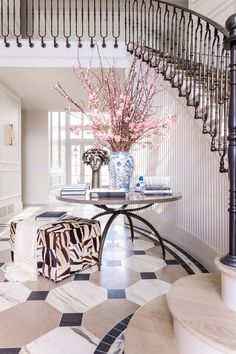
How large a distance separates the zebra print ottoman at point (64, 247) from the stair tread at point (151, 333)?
0.94m

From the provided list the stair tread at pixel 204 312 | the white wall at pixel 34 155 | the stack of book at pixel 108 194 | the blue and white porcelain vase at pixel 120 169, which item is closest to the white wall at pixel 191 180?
the blue and white porcelain vase at pixel 120 169

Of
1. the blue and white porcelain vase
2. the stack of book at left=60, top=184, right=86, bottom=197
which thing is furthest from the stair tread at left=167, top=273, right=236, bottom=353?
the stack of book at left=60, top=184, right=86, bottom=197

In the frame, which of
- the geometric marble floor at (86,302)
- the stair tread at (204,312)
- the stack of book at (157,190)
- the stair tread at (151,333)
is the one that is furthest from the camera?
the stack of book at (157,190)

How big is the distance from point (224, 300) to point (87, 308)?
903 mm

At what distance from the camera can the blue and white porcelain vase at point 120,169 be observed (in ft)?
8.04

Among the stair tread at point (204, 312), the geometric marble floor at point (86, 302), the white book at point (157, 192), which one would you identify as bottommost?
the geometric marble floor at point (86, 302)

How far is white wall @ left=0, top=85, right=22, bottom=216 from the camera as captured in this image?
17.4 feet

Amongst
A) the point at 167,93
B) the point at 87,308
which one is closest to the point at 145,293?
the point at 87,308

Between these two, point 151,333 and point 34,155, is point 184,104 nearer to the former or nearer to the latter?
point 151,333

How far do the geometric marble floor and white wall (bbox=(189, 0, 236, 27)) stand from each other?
158 inches

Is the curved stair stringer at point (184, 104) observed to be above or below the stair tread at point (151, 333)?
above

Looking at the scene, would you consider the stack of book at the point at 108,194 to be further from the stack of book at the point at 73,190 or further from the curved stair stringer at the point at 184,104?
the curved stair stringer at the point at 184,104

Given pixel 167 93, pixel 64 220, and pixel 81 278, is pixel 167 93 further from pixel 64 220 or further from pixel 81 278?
pixel 81 278

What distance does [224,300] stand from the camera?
1.11m
